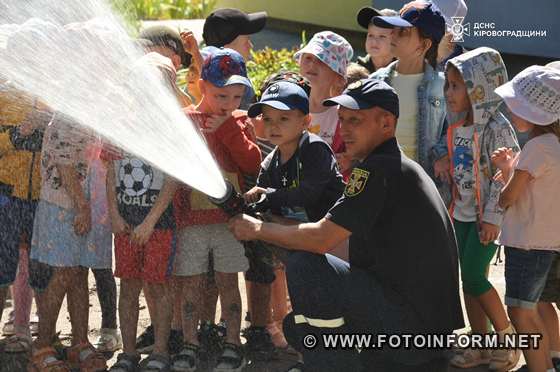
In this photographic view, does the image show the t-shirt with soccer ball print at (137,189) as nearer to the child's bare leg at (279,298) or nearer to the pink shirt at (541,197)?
the child's bare leg at (279,298)

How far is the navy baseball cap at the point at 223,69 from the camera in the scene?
564 centimetres

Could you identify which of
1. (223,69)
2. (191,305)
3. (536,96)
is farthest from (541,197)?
(191,305)

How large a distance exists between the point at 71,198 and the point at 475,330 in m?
2.47

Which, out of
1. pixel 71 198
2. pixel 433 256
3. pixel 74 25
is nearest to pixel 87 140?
pixel 71 198

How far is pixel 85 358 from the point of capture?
18.5 ft

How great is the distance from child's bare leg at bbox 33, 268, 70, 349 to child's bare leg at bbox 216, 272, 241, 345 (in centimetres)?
91

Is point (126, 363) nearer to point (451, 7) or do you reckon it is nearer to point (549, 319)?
point (549, 319)

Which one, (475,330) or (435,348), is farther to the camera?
(475,330)

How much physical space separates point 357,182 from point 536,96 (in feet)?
4.57

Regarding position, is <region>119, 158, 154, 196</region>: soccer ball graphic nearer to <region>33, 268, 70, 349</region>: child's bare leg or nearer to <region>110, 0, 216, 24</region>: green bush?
<region>33, 268, 70, 349</region>: child's bare leg

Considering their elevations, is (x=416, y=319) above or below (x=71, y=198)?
below

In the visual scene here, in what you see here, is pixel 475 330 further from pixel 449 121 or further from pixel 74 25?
pixel 74 25

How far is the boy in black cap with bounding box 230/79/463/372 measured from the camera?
4.50 metres

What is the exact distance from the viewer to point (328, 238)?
461 centimetres
